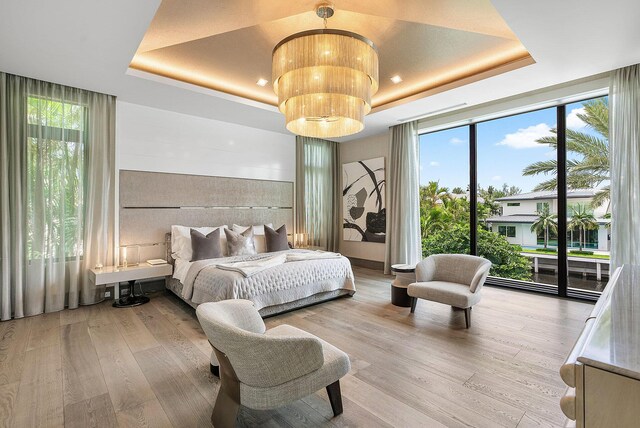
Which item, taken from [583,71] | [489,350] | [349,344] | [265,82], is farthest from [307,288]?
[583,71]

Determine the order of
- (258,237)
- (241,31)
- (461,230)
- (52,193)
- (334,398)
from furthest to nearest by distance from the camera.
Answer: (461,230) → (258,237) → (52,193) → (241,31) → (334,398)

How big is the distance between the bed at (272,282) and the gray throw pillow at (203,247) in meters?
0.20

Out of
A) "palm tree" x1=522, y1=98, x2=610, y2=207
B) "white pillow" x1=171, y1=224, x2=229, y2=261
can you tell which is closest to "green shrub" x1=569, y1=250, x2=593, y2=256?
"palm tree" x1=522, y1=98, x2=610, y2=207

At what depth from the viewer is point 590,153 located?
159 inches

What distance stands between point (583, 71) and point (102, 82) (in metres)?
5.66

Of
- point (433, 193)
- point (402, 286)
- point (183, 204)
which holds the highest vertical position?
point (433, 193)

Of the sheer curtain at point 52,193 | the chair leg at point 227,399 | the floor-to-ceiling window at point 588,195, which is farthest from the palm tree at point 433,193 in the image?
the sheer curtain at point 52,193

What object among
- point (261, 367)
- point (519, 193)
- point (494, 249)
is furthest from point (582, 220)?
point (261, 367)

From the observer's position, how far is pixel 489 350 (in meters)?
2.70

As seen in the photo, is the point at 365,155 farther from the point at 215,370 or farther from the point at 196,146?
the point at 215,370

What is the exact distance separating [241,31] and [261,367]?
10.1ft

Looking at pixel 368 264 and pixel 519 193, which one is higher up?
pixel 519 193

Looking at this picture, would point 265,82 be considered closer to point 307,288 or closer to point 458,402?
point 307,288

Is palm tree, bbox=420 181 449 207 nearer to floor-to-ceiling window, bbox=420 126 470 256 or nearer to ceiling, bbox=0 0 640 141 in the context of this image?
floor-to-ceiling window, bbox=420 126 470 256
